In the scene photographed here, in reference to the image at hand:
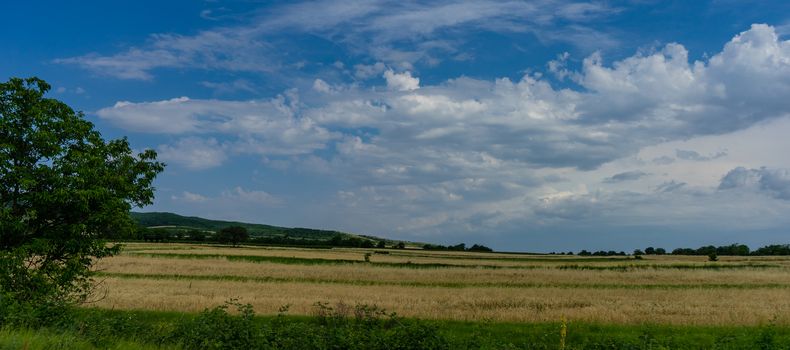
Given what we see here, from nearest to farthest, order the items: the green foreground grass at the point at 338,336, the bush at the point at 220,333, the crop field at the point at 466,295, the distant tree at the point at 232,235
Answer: the green foreground grass at the point at 338,336 < the bush at the point at 220,333 < the crop field at the point at 466,295 < the distant tree at the point at 232,235

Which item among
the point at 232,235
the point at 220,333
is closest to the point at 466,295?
the point at 220,333

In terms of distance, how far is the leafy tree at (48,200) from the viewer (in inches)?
683

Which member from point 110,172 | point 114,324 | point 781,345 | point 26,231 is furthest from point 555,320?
point 26,231

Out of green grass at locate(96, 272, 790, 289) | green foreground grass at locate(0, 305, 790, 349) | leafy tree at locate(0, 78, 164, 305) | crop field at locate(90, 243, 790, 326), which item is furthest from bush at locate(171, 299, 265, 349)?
green grass at locate(96, 272, 790, 289)

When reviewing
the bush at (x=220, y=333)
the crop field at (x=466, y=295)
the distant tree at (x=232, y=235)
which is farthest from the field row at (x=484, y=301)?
the distant tree at (x=232, y=235)

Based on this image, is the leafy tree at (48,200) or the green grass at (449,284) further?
the green grass at (449,284)

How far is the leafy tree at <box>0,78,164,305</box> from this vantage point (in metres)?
17.3

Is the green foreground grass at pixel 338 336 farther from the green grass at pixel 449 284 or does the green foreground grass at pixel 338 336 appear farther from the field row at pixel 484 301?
the green grass at pixel 449 284

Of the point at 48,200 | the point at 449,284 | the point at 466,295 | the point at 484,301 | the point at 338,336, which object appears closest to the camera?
the point at 338,336

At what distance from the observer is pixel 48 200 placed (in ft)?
58.2

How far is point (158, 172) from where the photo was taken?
22.4 metres

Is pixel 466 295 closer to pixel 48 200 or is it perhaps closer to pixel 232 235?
pixel 48 200

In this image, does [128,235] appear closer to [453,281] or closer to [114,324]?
[114,324]

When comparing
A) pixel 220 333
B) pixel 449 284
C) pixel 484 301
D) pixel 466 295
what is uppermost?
pixel 220 333
